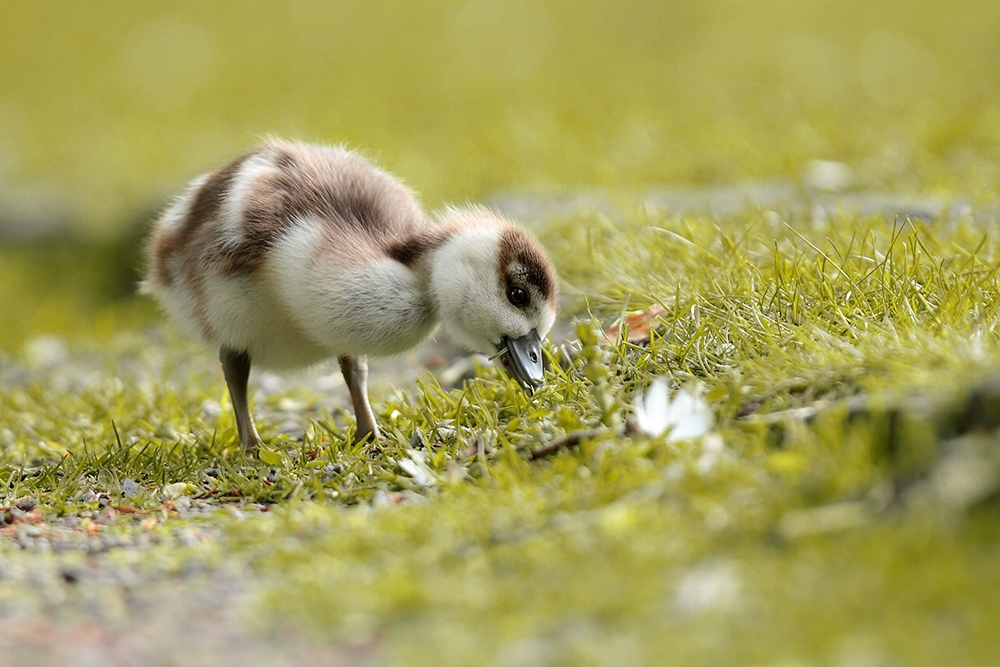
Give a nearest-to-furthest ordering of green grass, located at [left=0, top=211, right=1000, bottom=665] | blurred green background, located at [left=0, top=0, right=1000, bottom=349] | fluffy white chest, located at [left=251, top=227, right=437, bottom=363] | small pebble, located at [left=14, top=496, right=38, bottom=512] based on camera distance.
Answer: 1. green grass, located at [left=0, top=211, right=1000, bottom=665]
2. small pebble, located at [left=14, top=496, right=38, bottom=512]
3. fluffy white chest, located at [left=251, top=227, right=437, bottom=363]
4. blurred green background, located at [left=0, top=0, right=1000, bottom=349]

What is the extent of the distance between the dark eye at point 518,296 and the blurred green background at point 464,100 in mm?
2434

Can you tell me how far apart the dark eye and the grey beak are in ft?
0.36

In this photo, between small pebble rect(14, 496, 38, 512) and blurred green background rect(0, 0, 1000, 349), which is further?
blurred green background rect(0, 0, 1000, 349)

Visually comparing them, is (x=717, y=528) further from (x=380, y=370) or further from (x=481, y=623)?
(x=380, y=370)

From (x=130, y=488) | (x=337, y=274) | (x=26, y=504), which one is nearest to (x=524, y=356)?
(x=337, y=274)

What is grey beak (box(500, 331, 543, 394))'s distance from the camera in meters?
4.02

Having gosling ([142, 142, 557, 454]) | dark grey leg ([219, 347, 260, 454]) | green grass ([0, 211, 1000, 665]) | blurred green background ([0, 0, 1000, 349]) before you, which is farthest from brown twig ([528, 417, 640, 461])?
blurred green background ([0, 0, 1000, 349])

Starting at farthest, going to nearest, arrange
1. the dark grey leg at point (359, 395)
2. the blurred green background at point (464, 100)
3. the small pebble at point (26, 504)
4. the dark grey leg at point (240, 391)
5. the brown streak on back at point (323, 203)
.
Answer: the blurred green background at point (464, 100)
the dark grey leg at point (240, 391)
the dark grey leg at point (359, 395)
the brown streak on back at point (323, 203)
the small pebble at point (26, 504)

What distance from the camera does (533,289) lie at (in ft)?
13.2

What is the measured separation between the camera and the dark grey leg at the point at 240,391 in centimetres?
452

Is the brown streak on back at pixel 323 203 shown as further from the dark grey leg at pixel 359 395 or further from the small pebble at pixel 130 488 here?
the small pebble at pixel 130 488

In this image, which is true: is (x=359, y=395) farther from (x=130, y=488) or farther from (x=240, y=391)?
(x=130, y=488)

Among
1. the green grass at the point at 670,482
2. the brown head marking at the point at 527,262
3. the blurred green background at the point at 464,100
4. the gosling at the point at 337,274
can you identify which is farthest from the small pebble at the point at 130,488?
the blurred green background at the point at 464,100

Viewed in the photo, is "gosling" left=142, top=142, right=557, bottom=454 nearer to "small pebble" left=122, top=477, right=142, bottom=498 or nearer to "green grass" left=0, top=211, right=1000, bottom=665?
"green grass" left=0, top=211, right=1000, bottom=665
